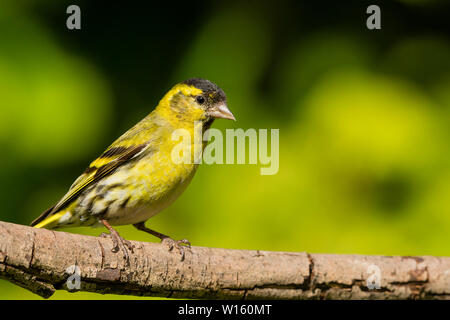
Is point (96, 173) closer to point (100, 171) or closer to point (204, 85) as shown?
point (100, 171)

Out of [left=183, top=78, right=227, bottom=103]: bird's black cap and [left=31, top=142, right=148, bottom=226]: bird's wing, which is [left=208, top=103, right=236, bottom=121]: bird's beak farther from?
[left=31, top=142, right=148, bottom=226]: bird's wing

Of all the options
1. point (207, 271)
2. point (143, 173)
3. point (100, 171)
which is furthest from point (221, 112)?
point (207, 271)

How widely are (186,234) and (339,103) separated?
113 centimetres

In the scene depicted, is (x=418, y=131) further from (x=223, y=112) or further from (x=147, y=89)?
(x=147, y=89)

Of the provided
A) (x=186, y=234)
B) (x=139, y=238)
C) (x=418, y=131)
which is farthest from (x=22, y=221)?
(x=418, y=131)

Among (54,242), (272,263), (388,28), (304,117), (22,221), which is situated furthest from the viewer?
(388,28)

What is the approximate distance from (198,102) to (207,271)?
3.23ft

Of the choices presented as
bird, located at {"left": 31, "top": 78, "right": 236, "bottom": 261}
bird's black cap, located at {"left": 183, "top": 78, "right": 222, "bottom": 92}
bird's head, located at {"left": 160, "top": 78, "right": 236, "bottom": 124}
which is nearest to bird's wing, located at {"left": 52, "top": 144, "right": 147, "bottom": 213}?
bird, located at {"left": 31, "top": 78, "right": 236, "bottom": 261}

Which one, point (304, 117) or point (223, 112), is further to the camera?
point (304, 117)

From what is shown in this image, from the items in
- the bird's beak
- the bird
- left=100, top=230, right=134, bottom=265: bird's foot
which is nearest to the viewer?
left=100, top=230, right=134, bottom=265: bird's foot

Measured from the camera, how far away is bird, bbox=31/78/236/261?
3.19 meters

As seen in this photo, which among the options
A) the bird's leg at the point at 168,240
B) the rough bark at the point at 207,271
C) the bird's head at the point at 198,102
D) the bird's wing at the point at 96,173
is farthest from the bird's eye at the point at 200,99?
the rough bark at the point at 207,271

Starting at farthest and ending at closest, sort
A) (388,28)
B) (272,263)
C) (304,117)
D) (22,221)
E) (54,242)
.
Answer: (388,28)
(304,117)
(22,221)
(272,263)
(54,242)

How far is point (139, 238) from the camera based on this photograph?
143 inches
